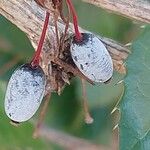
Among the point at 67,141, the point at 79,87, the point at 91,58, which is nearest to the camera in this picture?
the point at 91,58

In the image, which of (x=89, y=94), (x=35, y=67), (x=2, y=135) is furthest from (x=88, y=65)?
(x=89, y=94)

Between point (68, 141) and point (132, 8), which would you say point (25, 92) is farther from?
point (68, 141)

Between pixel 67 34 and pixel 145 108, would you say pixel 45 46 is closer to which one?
pixel 67 34

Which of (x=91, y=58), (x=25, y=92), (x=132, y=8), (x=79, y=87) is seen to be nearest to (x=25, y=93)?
(x=25, y=92)

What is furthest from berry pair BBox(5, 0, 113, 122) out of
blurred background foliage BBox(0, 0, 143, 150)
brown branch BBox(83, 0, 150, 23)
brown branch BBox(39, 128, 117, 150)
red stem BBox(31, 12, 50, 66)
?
brown branch BBox(39, 128, 117, 150)

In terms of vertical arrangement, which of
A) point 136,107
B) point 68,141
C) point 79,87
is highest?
point 136,107

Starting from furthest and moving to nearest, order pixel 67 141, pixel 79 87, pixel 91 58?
pixel 67 141 → pixel 79 87 → pixel 91 58
